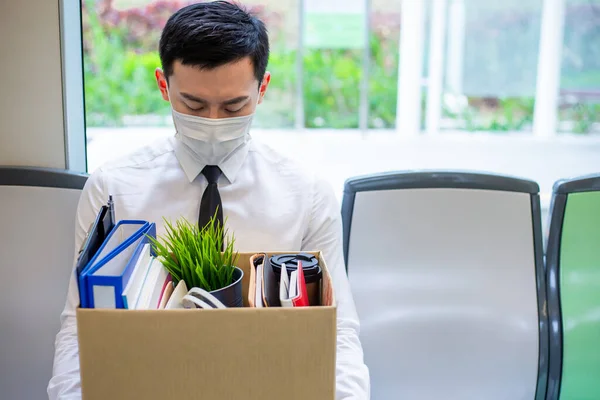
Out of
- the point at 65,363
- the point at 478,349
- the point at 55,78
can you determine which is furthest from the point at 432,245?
the point at 55,78

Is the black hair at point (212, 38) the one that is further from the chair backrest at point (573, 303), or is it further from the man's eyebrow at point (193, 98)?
the chair backrest at point (573, 303)

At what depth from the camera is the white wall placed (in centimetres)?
160

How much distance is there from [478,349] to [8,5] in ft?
5.49

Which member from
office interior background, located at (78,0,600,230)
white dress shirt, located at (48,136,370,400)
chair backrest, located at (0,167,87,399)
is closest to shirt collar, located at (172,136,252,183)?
white dress shirt, located at (48,136,370,400)

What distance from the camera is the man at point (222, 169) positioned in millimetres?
1210

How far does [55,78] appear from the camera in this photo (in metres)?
1.64

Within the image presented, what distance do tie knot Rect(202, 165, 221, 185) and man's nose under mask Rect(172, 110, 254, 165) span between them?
0.03 m

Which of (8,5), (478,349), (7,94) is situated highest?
(8,5)

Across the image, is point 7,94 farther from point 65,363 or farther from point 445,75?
point 445,75

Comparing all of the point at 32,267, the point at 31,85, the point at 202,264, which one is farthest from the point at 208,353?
the point at 31,85

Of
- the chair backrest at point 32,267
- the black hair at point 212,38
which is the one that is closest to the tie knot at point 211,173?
the black hair at point 212,38

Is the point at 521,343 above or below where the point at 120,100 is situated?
below

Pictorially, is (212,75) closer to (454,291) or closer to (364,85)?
(454,291)

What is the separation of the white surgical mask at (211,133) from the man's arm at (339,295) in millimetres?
251
